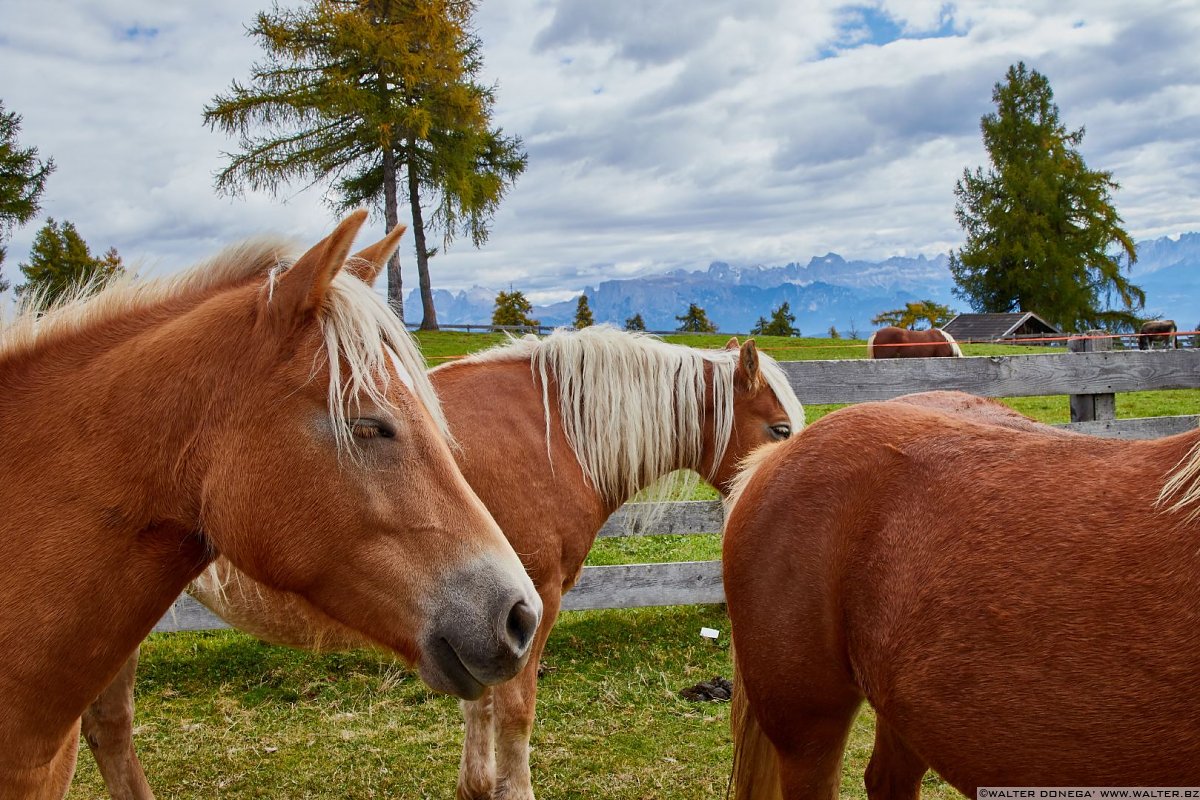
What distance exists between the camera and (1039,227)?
126ft

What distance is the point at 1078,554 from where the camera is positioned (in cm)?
174

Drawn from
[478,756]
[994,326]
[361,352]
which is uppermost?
[994,326]

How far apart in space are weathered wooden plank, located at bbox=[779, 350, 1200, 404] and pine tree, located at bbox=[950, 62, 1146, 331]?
37369mm

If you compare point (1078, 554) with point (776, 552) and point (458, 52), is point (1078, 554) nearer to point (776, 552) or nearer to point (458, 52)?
point (776, 552)

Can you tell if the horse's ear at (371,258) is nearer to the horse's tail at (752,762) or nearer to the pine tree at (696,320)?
the horse's tail at (752,762)

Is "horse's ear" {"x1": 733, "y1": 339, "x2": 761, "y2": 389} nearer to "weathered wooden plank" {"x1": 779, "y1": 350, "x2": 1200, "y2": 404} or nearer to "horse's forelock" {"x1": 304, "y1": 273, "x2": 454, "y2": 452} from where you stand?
"weathered wooden plank" {"x1": 779, "y1": 350, "x2": 1200, "y2": 404}

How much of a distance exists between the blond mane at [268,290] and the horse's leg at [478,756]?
1.96 m

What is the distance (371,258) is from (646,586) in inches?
146

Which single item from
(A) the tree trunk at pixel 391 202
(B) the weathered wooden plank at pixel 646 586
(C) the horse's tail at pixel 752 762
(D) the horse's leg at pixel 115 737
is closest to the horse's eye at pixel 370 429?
(C) the horse's tail at pixel 752 762

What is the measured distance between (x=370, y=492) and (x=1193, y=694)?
1.66 meters

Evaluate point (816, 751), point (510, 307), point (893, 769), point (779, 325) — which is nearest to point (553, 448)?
point (816, 751)

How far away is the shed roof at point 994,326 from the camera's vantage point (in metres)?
36.3

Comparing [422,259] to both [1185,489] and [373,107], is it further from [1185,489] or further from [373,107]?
[1185,489]

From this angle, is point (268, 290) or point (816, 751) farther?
point (816, 751)
